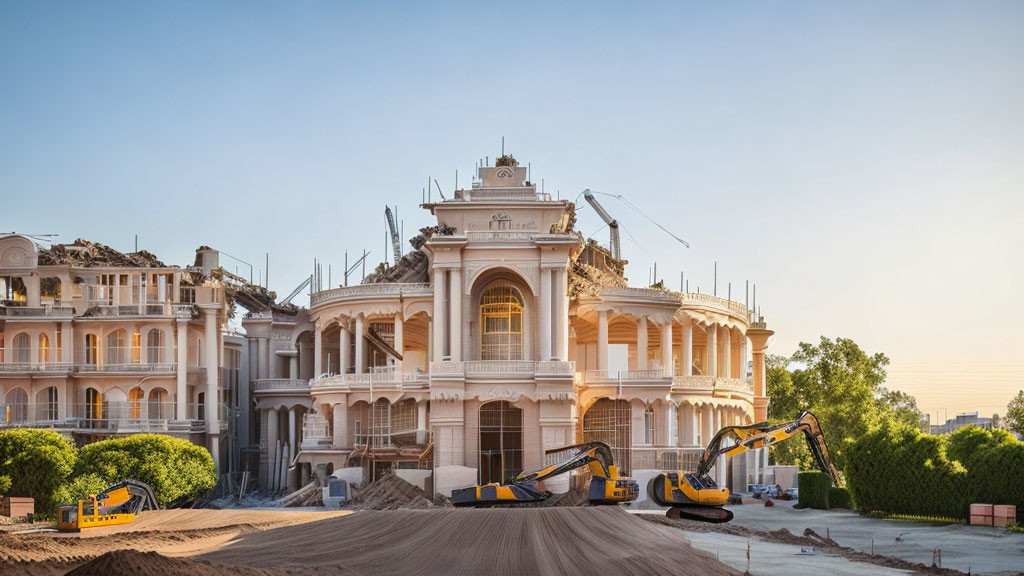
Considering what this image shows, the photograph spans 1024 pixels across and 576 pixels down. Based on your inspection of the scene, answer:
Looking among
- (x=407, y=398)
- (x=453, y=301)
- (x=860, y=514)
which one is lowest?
(x=860, y=514)

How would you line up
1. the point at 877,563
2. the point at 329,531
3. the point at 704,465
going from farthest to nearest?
the point at 704,465 → the point at 329,531 → the point at 877,563

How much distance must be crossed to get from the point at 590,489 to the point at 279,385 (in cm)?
3301

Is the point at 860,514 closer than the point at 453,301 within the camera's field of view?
Yes

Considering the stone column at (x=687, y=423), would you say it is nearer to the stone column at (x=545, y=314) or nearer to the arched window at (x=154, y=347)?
the stone column at (x=545, y=314)

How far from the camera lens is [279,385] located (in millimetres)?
79875

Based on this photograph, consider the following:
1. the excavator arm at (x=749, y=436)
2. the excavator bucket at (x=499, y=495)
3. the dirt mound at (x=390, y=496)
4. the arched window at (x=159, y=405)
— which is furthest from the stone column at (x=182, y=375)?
the excavator arm at (x=749, y=436)

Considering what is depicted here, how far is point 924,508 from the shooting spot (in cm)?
5366

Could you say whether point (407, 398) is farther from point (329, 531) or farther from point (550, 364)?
point (329, 531)

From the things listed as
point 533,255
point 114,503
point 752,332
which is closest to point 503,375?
point 533,255

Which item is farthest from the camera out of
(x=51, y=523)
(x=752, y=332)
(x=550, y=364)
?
(x=752, y=332)

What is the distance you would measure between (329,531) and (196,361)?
3197 centimetres

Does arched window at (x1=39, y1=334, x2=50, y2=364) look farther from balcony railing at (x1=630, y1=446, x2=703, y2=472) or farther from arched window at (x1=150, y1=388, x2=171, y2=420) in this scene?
balcony railing at (x1=630, y1=446, x2=703, y2=472)

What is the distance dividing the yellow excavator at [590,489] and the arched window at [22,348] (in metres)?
33.1

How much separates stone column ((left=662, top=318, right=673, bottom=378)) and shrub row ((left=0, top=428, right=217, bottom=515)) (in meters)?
28.6
